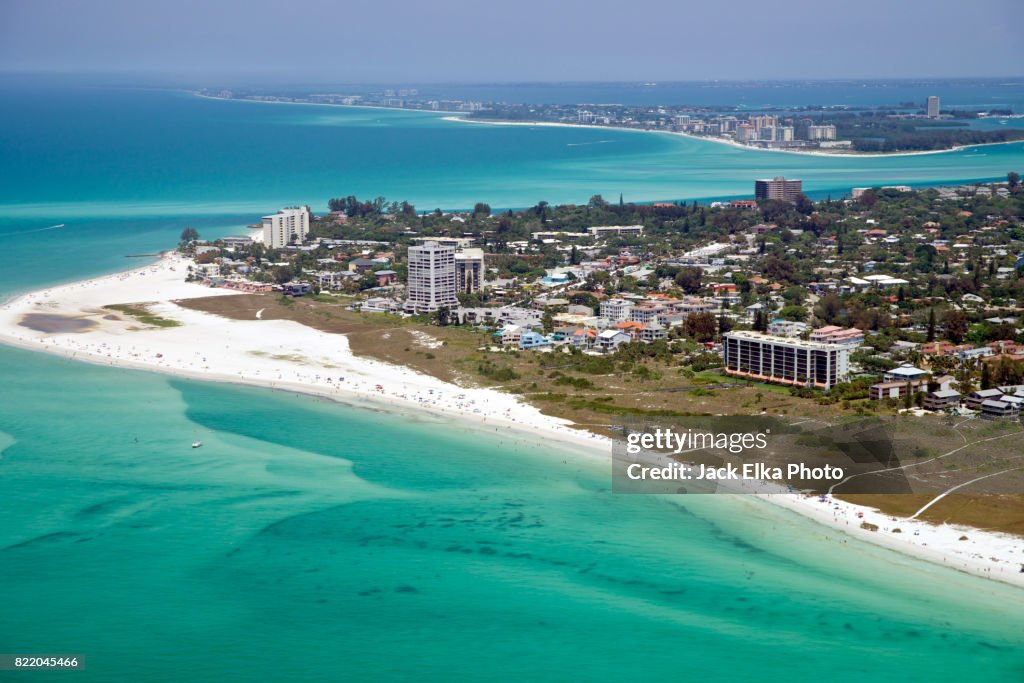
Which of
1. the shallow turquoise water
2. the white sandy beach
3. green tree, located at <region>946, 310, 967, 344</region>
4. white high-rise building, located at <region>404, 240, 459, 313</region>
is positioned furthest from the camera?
white high-rise building, located at <region>404, 240, 459, 313</region>

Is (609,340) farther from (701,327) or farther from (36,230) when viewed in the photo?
(36,230)

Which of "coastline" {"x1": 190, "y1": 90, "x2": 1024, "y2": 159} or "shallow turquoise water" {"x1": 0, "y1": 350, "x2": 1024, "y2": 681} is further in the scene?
"coastline" {"x1": 190, "y1": 90, "x2": 1024, "y2": 159}

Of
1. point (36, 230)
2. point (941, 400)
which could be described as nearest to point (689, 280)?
point (941, 400)

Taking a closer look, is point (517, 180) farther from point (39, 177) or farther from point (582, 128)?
point (582, 128)

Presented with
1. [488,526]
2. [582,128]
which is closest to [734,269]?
[488,526]

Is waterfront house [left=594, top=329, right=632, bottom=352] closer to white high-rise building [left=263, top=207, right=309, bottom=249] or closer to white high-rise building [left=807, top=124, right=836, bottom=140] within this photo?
white high-rise building [left=263, top=207, right=309, bottom=249]

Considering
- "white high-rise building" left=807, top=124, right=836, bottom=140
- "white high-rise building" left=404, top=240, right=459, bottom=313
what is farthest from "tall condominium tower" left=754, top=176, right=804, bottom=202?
"white high-rise building" left=807, top=124, right=836, bottom=140

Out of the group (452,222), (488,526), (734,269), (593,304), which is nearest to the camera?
(488,526)
